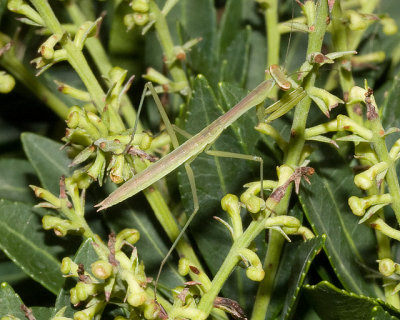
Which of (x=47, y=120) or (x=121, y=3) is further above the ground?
(x=121, y=3)

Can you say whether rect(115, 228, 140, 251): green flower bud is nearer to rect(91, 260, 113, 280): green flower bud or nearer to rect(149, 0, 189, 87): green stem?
rect(91, 260, 113, 280): green flower bud

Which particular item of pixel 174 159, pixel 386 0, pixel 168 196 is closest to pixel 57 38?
pixel 174 159

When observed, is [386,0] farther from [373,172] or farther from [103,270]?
[103,270]

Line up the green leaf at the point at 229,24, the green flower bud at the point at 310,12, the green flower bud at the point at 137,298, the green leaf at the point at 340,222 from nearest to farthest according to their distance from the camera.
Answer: the green flower bud at the point at 137,298 → the green flower bud at the point at 310,12 → the green leaf at the point at 340,222 → the green leaf at the point at 229,24

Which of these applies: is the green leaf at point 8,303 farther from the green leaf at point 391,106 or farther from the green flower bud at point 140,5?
the green leaf at point 391,106

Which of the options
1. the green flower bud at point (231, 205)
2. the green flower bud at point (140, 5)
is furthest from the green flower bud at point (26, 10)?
the green flower bud at point (231, 205)

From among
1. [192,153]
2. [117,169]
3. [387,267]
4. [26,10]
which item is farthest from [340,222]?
[26,10]

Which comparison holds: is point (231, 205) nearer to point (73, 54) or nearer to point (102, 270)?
point (102, 270)

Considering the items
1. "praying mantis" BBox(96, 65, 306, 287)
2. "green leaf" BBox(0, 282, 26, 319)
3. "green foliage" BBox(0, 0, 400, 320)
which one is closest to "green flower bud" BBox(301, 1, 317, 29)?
"green foliage" BBox(0, 0, 400, 320)
